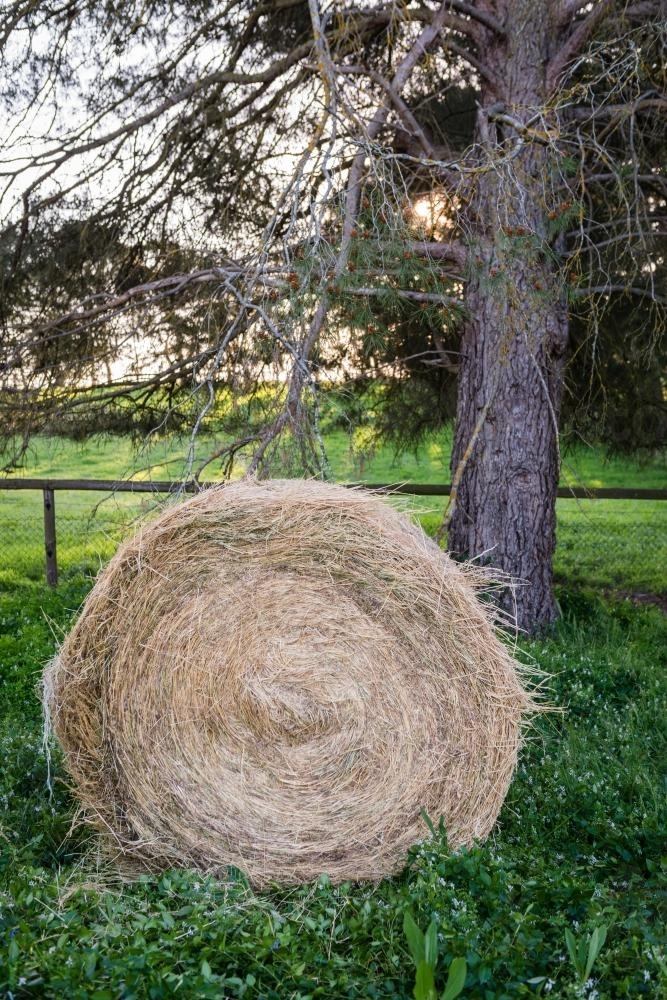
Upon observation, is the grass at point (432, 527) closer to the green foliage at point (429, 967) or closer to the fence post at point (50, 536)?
the fence post at point (50, 536)

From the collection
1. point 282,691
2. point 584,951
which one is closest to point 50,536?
point 282,691

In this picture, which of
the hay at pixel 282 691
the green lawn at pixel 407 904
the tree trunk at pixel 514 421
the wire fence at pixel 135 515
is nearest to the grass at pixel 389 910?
the green lawn at pixel 407 904

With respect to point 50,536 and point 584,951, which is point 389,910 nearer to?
point 584,951

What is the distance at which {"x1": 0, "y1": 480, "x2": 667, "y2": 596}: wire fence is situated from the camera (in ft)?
31.5

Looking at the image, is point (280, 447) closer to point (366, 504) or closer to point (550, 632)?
point (366, 504)

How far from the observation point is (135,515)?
986cm

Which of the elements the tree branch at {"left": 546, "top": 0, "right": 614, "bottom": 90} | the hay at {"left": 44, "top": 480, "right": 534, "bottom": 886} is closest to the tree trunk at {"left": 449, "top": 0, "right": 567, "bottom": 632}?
the tree branch at {"left": 546, "top": 0, "right": 614, "bottom": 90}

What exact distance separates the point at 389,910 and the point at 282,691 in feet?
2.95

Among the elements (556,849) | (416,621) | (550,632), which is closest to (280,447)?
(416,621)

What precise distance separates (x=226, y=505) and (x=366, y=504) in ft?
1.77

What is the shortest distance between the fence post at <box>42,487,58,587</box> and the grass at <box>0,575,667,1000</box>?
4.83 metres

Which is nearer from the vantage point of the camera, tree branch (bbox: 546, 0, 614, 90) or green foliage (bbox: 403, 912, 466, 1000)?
green foliage (bbox: 403, 912, 466, 1000)

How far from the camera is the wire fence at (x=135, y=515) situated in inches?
378

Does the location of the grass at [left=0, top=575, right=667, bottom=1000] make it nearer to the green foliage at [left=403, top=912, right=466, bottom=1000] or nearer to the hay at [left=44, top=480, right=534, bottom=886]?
the green foliage at [left=403, top=912, right=466, bottom=1000]
